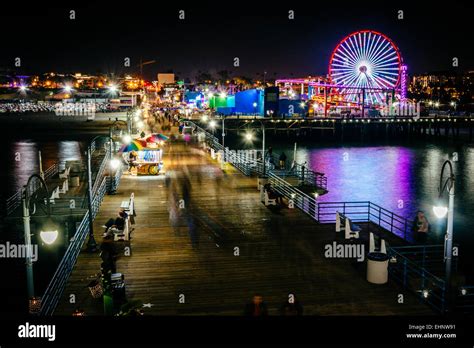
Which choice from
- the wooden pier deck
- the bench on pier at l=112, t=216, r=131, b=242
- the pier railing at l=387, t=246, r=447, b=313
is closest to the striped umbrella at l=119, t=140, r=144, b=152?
the wooden pier deck

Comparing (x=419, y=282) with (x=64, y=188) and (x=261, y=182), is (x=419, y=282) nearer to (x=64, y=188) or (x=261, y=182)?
(x=261, y=182)

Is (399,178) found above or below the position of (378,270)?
below

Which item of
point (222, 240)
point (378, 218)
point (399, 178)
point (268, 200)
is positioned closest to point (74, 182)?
point (268, 200)

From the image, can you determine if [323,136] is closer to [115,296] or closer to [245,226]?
[245,226]

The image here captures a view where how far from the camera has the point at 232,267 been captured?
15.2m

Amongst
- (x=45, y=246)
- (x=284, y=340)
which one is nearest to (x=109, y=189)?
(x=45, y=246)

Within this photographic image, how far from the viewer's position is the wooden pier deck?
12.5m

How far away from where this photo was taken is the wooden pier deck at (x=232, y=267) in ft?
40.9

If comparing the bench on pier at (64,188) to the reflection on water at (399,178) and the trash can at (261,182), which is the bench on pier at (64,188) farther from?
the reflection on water at (399,178)

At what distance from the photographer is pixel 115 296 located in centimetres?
1237

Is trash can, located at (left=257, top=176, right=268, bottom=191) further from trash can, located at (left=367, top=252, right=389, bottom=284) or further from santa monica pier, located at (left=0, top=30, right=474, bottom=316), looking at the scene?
trash can, located at (left=367, top=252, right=389, bottom=284)

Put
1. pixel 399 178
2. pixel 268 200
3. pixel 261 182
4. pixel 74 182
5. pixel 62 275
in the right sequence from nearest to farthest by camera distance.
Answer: pixel 62 275 → pixel 268 200 → pixel 261 182 → pixel 74 182 → pixel 399 178

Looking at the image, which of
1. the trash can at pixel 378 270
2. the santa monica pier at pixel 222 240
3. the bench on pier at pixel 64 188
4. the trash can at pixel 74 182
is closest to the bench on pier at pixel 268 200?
the santa monica pier at pixel 222 240

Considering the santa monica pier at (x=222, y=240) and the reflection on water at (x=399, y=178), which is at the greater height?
the santa monica pier at (x=222, y=240)
